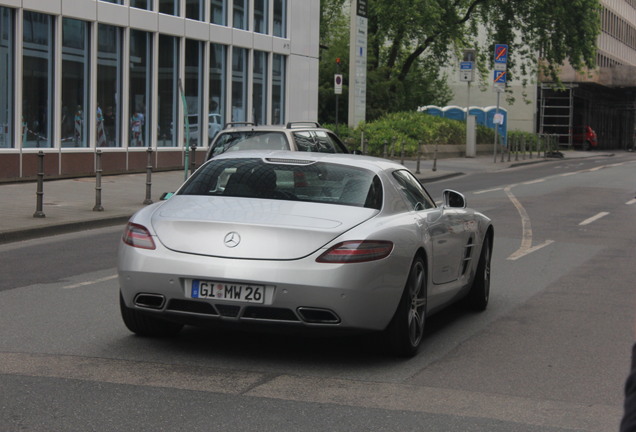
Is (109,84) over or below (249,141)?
over

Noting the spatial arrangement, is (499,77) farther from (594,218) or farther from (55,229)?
(55,229)

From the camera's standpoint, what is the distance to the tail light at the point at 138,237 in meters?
6.94

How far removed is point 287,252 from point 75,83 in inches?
827

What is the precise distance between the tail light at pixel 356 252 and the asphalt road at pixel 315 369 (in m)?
0.60

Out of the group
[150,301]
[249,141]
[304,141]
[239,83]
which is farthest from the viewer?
[239,83]

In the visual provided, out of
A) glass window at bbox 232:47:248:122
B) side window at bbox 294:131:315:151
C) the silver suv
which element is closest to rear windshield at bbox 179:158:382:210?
the silver suv

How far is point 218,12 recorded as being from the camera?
32906mm

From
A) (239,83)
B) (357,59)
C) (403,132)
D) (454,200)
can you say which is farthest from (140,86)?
(454,200)

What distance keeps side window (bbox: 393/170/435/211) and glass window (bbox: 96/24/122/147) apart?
19939 millimetres

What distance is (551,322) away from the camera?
8.71m

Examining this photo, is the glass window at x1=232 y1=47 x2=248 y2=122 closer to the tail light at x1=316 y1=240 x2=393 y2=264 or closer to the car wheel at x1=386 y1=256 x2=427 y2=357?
the car wheel at x1=386 y1=256 x2=427 y2=357

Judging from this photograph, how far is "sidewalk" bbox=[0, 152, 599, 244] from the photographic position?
15242mm

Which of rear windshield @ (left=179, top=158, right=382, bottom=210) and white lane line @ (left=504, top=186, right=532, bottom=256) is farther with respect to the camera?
white lane line @ (left=504, top=186, right=532, bottom=256)

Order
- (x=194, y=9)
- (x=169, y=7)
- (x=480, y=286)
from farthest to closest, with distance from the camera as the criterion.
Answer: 1. (x=194, y=9)
2. (x=169, y=7)
3. (x=480, y=286)
